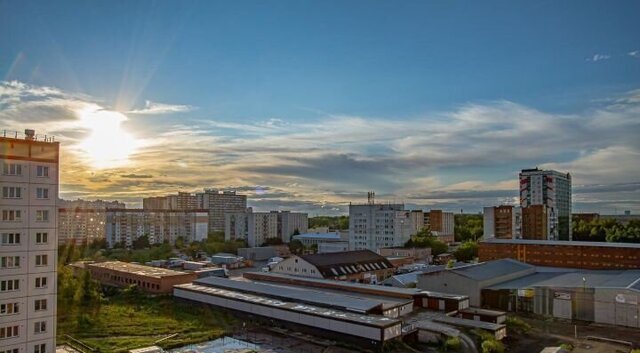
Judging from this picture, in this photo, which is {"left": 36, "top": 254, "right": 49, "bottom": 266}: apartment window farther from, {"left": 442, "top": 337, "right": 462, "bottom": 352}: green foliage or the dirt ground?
the dirt ground

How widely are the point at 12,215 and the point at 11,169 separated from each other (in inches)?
35.8

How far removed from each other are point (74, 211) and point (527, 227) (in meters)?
35.8

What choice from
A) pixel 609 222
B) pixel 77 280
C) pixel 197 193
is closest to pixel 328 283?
pixel 77 280

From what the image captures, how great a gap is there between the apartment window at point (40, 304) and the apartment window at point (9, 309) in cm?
33

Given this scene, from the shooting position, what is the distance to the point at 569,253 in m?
21.7

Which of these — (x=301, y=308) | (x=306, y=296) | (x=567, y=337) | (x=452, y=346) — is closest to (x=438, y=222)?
(x=567, y=337)

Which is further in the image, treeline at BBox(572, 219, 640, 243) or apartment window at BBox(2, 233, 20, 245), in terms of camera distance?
treeline at BBox(572, 219, 640, 243)

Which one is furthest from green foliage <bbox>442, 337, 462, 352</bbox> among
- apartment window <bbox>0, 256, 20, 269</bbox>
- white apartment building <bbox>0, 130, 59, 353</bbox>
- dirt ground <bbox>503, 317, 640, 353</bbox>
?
apartment window <bbox>0, 256, 20, 269</bbox>

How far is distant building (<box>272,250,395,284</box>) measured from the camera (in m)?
22.3

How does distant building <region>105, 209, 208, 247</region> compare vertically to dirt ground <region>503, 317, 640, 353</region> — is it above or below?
above

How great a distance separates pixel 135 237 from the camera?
143ft

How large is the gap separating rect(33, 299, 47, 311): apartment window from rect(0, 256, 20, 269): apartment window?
2.79 ft

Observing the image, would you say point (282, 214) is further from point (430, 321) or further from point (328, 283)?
point (430, 321)

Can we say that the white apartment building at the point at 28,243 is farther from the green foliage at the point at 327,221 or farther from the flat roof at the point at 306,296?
the green foliage at the point at 327,221
